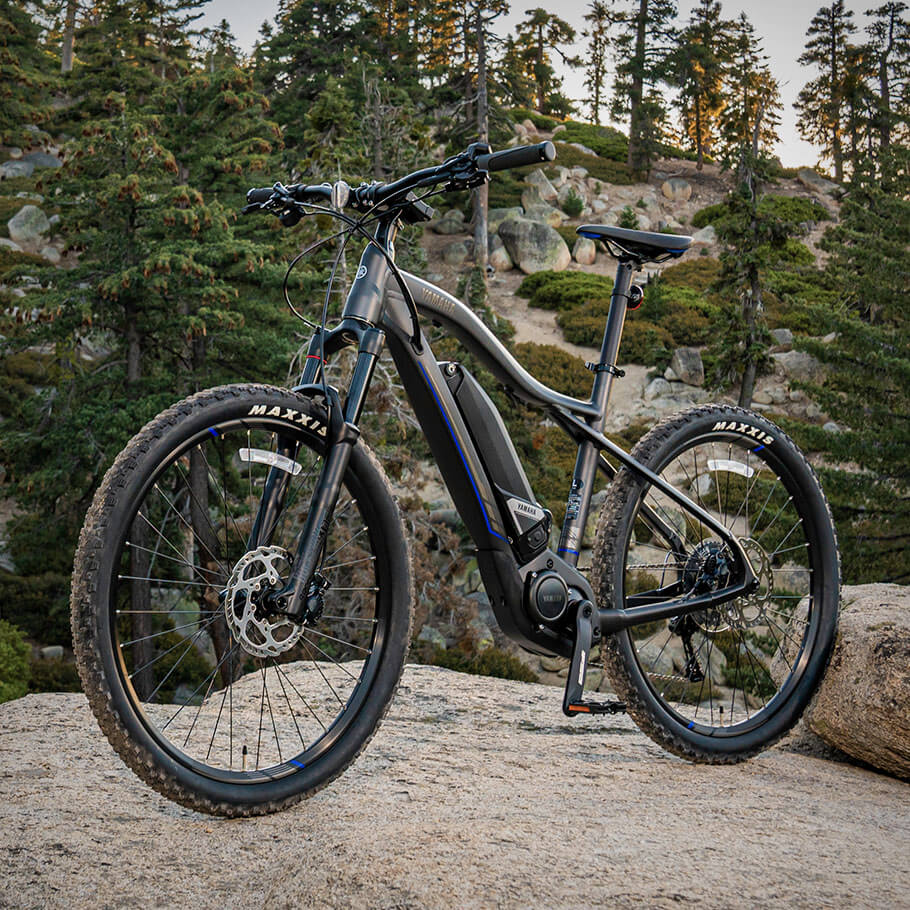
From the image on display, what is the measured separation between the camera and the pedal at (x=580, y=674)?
2.89 metres

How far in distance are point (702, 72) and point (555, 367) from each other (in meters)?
25.8

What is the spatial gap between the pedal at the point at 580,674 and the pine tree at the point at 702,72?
38.7m

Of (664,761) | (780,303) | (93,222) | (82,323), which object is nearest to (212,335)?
(82,323)

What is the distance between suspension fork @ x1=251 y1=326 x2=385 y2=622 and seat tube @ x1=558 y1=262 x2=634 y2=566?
0.94 metres

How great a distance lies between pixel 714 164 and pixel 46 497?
37.4m

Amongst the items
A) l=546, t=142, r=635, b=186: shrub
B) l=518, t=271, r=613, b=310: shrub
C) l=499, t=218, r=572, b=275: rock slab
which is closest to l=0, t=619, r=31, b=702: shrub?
l=518, t=271, r=613, b=310: shrub

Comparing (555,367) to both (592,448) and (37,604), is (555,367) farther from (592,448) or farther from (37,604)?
(592,448)

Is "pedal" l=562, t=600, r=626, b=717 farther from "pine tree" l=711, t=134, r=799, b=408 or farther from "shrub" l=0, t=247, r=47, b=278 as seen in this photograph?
"shrub" l=0, t=247, r=47, b=278

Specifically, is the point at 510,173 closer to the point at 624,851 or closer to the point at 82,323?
the point at 82,323

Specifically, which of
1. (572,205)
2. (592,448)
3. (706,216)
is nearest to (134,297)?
(592,448)

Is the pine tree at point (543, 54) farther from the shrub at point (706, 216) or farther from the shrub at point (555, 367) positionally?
the shrub at point (555, 367)

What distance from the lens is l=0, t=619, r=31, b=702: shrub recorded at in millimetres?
7930

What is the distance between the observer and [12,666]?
8594 mm

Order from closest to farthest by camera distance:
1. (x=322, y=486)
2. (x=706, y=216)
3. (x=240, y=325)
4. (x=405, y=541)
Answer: (x=322, y=486)
(x=405, y=541)
(x=240, y=325)
(x=706, y=216)
